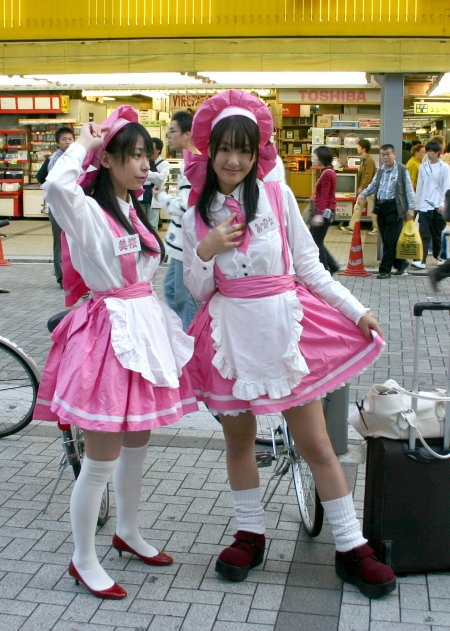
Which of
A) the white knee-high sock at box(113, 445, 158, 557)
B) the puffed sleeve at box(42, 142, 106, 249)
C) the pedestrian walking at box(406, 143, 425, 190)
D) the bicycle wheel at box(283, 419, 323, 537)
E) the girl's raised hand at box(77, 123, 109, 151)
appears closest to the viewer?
the puffed sleeve at box(42, 142, 106, 249)

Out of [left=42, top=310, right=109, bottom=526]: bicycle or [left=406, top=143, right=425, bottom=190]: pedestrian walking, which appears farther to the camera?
[left=406, top=143, right=425, bottom=190]: pedestrian walking

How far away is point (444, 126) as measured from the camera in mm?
21953

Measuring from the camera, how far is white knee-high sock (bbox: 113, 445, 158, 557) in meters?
3.22

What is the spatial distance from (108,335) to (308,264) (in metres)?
0.82

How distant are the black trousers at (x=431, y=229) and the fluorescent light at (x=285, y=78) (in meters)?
2.78

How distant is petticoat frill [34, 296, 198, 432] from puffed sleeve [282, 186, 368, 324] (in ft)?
1.84

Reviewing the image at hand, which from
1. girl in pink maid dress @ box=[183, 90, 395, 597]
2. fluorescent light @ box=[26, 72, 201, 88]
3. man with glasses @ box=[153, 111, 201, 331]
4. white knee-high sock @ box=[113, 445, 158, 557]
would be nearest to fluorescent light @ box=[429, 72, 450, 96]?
fluorescent light @ box=[26, 72, 201, 88]

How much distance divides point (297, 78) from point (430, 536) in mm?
12410

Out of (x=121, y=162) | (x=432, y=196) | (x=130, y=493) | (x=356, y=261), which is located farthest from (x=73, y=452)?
(x=432, y=196)

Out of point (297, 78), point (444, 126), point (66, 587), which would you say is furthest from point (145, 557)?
point (444, 126)

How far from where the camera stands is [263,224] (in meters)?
3.05

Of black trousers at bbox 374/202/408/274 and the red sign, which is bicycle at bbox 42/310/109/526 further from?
the red sign

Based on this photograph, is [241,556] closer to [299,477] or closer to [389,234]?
[299,477]

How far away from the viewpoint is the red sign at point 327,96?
17281 mm
